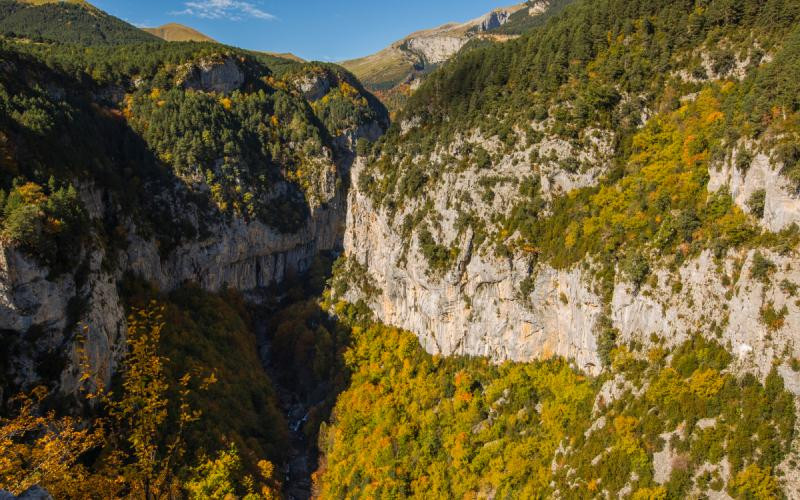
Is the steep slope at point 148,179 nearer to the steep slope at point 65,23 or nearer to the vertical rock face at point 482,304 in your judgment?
the vertical rock face at point 482,304

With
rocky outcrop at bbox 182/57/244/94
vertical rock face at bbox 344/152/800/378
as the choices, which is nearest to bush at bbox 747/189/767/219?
vertical rock face at bbox 344/152/800/378

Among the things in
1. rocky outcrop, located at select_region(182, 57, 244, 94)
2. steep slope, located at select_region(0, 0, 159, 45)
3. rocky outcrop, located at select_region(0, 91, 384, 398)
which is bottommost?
rocky outcrop, located at select_region(0, 91, 384, 398)

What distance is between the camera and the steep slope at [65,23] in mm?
142625

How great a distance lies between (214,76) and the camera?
328 feet

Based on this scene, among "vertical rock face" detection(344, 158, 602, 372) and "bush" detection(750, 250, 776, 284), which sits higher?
"bush" detection(750, 250, 776, 284)

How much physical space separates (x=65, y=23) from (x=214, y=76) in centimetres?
9575

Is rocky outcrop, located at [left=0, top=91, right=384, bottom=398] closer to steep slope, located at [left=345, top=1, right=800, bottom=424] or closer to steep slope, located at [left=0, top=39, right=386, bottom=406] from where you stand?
steep slope, located at [left=0, top=39, right=386, bottom=406]

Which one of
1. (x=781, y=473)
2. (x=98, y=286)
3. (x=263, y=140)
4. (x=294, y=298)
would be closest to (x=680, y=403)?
(x=781, y=473)

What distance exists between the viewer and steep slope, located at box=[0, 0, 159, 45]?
142625mm

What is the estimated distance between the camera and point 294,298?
92.6 metres

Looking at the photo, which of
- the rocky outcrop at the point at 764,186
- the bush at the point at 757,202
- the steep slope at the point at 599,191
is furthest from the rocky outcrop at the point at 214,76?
the bush at the point at 757,202

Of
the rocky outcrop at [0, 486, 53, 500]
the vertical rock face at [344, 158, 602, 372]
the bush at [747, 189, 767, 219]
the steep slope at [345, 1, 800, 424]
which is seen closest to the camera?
the rocky outcrop at [0, 486, 53, 500]

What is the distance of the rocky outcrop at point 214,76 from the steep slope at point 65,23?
68491 millimetres

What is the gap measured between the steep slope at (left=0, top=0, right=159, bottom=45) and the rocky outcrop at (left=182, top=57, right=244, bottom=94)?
6849cm
